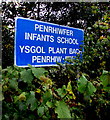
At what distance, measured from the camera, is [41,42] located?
2221 millimetres

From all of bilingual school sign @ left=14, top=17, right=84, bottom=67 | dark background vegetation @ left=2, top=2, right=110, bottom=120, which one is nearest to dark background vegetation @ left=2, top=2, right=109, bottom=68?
dark background vegetation @ left=2, top=2, right=110, bottom=120

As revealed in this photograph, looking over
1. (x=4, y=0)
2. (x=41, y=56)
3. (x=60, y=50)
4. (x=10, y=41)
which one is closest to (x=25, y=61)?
(x=41, y=56)

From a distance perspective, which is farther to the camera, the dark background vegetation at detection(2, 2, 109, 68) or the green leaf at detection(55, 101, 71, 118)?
the dark background vegetation at detection(2, 2, 109, 68)

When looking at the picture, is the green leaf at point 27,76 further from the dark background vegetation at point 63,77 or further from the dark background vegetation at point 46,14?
the dark background vegetation at point 46,14

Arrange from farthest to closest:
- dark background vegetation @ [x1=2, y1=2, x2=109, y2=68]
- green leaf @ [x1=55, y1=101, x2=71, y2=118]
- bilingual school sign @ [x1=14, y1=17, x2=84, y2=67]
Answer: dark background vegetation @ [x1=2, y1=2, x2=109, y2=68] → bilingual school sign @ [x1=14, y1=17, x2=84, y2=67] → green leaf @ [x1=55, y1=101, x2=71, y2=118]

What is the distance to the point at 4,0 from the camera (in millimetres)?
3514

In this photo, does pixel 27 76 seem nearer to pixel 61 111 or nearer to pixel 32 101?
pixel 32 101

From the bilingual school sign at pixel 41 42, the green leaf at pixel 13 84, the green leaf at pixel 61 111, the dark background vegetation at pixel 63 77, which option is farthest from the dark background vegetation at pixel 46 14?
the green leaf at pixel 61 111

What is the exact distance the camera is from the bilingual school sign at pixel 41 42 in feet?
6.63

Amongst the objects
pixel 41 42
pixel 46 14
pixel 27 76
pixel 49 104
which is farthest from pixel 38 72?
pixel 46 14

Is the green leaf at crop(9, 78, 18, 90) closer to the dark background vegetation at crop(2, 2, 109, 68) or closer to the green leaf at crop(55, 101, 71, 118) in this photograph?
the green leaf at crop(55, 101, 71, 118)

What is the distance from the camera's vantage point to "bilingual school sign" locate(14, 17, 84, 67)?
2.02m

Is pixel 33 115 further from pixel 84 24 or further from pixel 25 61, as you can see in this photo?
pixel 84 24

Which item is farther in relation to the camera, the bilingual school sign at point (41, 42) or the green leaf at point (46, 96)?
the bilingual school sign at point (41, 42)
